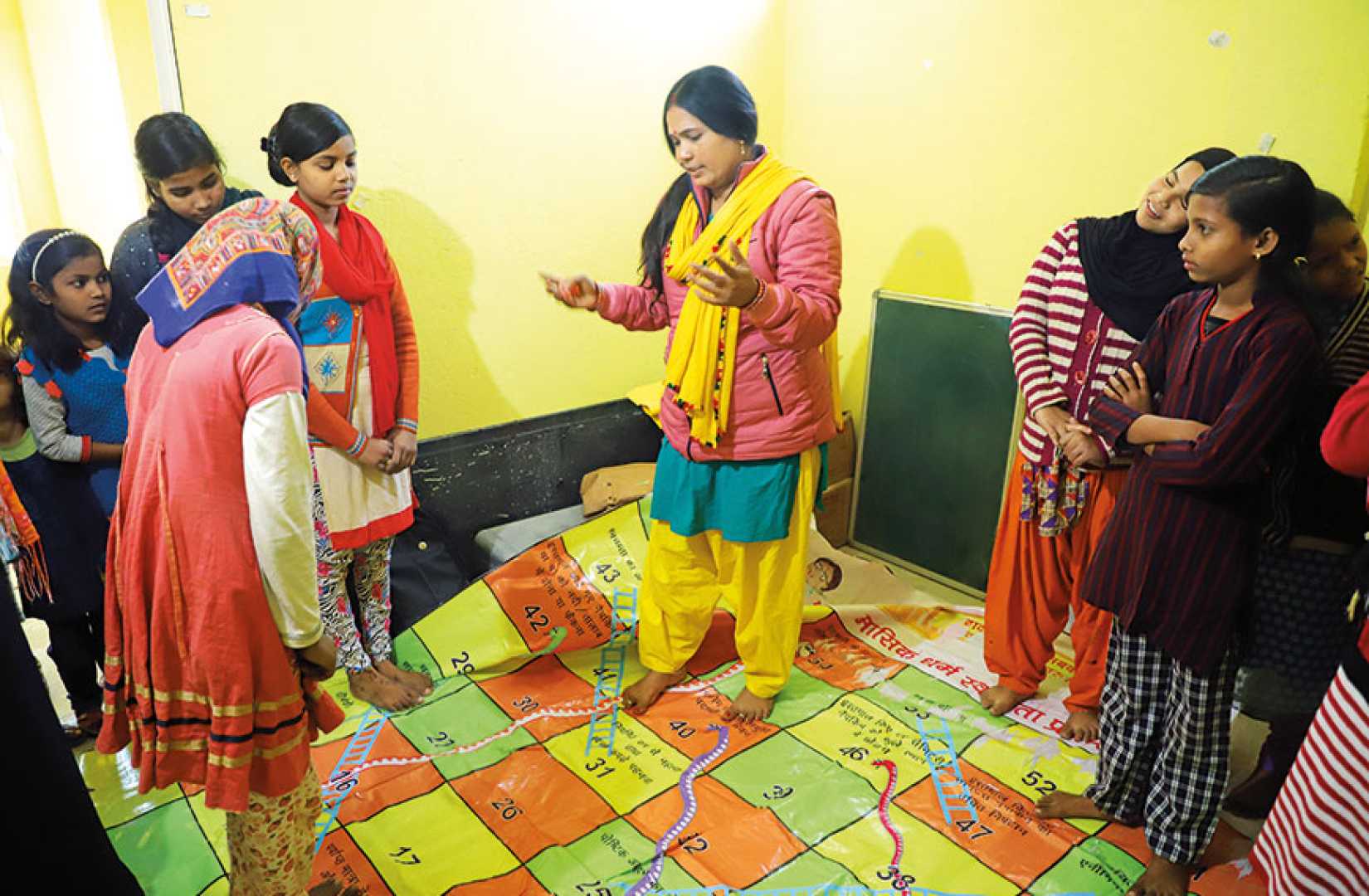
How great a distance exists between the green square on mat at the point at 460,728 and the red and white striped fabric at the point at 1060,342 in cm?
148

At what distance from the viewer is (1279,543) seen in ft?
5.48

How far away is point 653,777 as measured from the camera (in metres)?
2.15

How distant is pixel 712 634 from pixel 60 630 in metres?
1.69

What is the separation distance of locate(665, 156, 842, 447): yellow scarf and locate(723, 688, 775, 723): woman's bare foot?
70 centimetres

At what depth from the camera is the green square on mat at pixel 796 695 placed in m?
2.39

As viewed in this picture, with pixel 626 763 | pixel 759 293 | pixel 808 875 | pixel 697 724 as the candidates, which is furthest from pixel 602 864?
pixel 759 293

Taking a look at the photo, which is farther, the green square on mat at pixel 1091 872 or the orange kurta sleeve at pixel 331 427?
the orange kurta sleeve at pixel 331 427

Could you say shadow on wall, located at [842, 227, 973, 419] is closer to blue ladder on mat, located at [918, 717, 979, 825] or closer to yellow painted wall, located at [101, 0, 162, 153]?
blue ladder on mat, located at [918, 717, 979, 825]

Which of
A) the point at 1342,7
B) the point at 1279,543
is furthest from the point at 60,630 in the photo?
the point at 1342,7

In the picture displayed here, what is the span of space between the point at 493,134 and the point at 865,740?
2.09 meters

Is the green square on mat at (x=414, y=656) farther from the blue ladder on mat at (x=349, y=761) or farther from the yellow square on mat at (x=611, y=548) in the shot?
the yellow square on mat at (x=611, y=548)

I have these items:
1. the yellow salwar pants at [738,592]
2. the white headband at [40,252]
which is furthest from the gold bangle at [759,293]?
the white headband at [40,252]

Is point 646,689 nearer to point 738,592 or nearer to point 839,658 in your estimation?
point 738,592

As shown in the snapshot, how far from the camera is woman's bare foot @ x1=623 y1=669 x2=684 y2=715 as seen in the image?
2410mm
